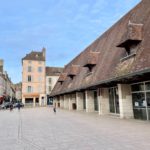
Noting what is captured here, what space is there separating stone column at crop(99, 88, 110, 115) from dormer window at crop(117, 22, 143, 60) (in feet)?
17.7

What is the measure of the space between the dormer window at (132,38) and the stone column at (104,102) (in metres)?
5.39

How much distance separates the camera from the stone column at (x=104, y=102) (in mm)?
18703

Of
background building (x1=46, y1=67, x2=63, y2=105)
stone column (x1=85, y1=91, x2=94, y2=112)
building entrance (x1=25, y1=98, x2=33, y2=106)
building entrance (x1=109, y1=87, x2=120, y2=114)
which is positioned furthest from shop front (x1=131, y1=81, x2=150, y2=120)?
background building (x1=46, y1=67, x2=63, y2=105)

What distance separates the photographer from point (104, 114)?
736 inches

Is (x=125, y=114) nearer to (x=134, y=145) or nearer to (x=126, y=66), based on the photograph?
(x=126, y=66)

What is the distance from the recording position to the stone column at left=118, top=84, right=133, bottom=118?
1484 centimetres

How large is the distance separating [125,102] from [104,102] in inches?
163

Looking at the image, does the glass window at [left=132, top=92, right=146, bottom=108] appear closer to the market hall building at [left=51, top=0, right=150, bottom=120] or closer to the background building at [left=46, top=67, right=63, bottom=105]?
the market hall building at [left=51, top=0, right=150, bottom=120]

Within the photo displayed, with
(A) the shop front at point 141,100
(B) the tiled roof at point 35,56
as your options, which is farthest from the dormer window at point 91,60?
(B) the tiled roof at point 35,56

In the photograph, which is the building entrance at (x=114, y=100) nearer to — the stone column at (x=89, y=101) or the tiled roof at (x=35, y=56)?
the stone column at (x=89, y=101)

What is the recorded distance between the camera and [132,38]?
1377 centimetres

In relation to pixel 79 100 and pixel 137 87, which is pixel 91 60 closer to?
pixel 79 100

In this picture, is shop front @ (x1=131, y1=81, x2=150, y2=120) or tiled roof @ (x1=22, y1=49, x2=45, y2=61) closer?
shop front @ (x1=131, y1=81, x2=150, y2=120)

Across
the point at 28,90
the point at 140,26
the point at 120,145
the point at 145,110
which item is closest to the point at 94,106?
the point at 145,110
